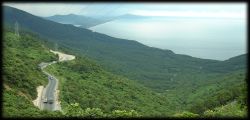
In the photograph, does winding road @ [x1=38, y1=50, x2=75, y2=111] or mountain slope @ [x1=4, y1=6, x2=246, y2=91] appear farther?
mountain slope @ [x1=4, y1=6, x2=246, y2=91]

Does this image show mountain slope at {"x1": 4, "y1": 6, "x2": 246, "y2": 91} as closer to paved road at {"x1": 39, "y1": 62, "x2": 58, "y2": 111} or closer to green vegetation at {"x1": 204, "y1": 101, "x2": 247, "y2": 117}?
paved road at {"x1": 39, "y1": 62, "x2": 58, "y2": 111}

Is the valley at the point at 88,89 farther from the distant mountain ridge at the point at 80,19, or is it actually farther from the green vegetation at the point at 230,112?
the distant mountain ridge at the point at 80,19

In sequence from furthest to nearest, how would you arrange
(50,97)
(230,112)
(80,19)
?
(50,97), (80,19), (230,112)

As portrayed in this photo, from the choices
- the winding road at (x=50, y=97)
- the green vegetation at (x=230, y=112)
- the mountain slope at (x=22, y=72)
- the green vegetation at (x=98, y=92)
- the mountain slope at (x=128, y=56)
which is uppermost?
the green vegetation at (x=230, y=112)

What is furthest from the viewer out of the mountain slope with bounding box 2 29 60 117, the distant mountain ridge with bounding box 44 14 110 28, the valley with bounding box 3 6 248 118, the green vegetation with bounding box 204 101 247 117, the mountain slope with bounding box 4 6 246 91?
the mountain slope with bounding box 4 6 246 91

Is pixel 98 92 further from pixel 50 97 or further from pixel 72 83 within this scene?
pixel 50 97

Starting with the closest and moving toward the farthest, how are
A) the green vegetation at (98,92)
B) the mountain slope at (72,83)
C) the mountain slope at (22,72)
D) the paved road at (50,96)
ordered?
1. the mountain slope at (22,72)
2. the paved road at (50,96)
3. the mountain slope at (72,83)
4. the green vegetation at (98,92)

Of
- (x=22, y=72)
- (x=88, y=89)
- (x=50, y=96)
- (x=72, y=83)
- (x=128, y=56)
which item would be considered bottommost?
(x=128, y=56)

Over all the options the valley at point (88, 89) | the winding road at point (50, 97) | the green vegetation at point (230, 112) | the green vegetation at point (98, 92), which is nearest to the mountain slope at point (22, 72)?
the valley at point (88, 89)

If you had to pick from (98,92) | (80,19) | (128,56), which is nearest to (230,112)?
(80,19)

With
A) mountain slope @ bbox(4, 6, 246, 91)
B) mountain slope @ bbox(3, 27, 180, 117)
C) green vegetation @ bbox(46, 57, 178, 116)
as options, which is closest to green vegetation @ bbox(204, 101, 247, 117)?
mountain slope @ bbox(3, 27, 180, 117)

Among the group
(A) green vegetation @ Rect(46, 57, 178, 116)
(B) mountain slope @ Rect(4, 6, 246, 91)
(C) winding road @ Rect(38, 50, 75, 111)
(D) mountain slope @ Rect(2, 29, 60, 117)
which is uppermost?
(D) mountain slope @ Rect(2, 29, 60, 117)

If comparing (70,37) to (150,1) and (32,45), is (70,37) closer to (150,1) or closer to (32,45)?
(32,45)
